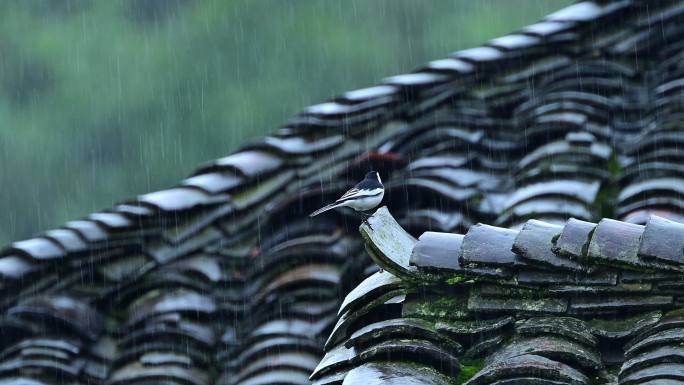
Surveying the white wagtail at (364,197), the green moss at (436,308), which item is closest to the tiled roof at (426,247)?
the green moss at (436,308)

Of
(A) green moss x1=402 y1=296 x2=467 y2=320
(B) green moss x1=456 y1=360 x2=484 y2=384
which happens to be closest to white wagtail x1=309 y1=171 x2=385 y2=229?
(A) green moss x1=402 y1=296 x2=467 y2=320

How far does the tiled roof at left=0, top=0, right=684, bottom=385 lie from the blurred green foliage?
6089 millimetres

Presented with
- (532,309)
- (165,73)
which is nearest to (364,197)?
(532,309)

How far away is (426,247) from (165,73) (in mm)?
10819

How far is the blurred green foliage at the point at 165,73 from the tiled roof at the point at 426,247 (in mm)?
6089

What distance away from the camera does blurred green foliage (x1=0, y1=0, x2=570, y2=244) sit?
13172 mm

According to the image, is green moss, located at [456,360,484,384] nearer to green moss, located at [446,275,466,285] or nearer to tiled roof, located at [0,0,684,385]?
tiled roof, located at [0,0,684,385]

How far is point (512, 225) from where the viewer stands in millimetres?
5410

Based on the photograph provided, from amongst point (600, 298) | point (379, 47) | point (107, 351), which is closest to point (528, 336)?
point (600, 298)

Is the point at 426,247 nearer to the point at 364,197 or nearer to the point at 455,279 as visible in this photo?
the point at 455,279

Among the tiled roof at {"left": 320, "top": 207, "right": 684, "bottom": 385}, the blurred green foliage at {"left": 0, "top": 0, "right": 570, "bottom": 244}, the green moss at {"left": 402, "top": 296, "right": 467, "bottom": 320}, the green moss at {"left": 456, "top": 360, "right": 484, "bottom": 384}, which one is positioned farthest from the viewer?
the blurred green foliage at {"left": 0, "top": 0, "right": 570, "bottom": 244}

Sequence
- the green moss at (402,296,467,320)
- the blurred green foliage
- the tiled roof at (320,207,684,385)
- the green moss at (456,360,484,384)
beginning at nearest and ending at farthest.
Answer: the tiled roof at (320,207,684,385) → the green moss at (456,360,484,384) → the green moss at (402,296,467,320) → the blurred green foliage

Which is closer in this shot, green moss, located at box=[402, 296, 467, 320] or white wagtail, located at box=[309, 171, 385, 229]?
green moss, located at box=[402, 296, 467, 320]

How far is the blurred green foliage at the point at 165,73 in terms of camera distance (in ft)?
43.2
